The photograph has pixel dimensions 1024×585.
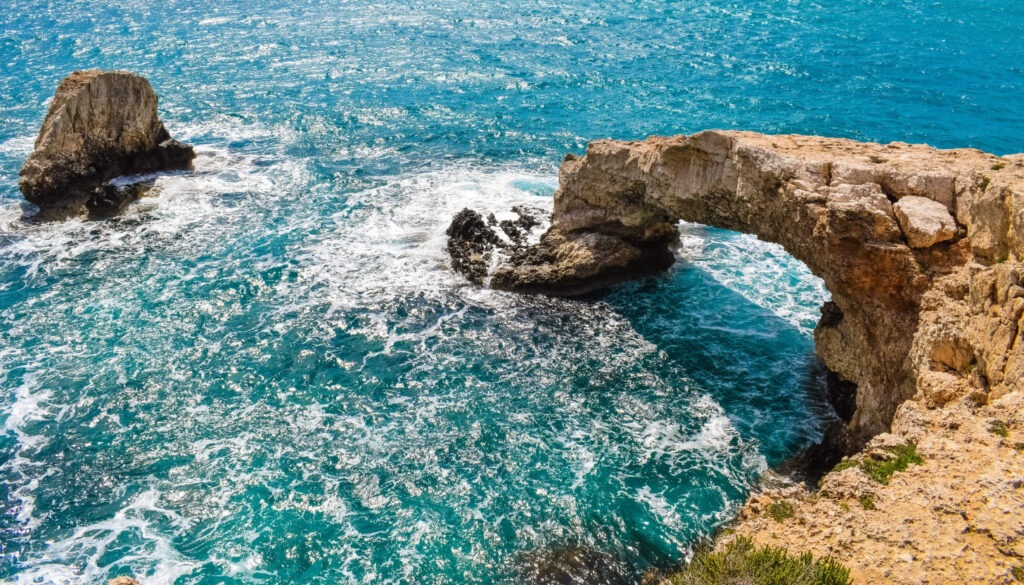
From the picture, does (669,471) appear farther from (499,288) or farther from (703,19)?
(703,19)

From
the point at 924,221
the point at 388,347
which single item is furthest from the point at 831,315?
the point at 388,347

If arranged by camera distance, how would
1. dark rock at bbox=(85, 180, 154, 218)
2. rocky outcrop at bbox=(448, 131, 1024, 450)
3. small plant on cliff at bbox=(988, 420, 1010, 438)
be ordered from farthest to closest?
dark rock at bbox=(85, 180, 154, 218) < rocky outcrop at bbox=(448, 131, 1024, 450) < small plant on cliff at bbox=(988, 420, 1010, 438)

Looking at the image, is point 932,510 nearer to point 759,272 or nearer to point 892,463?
point 892,463

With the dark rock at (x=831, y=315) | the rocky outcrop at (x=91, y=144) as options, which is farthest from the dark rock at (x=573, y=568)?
the rocky outcrop at (x=91, y=144)

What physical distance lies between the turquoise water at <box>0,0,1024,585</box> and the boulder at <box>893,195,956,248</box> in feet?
23.3

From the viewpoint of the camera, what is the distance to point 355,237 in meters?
33.2

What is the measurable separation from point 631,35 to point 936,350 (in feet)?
176

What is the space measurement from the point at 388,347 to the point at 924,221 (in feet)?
57.9

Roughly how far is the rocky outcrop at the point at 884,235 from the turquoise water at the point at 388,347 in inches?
158

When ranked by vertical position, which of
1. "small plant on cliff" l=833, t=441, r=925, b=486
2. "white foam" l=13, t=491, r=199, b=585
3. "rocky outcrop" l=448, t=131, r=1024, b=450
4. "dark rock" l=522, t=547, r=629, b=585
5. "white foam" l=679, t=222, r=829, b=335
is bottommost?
"white foam" l=13, t=491, r=199, b=585

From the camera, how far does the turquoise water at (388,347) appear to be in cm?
1822

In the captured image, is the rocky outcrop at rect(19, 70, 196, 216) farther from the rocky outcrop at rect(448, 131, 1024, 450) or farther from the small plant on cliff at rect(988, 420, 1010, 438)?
the small plant on cliff at rect(988, 420, 1010, 438)

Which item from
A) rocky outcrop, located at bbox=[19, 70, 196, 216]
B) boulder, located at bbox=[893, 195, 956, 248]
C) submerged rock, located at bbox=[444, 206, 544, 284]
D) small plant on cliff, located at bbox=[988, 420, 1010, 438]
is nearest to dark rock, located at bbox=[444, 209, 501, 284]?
submerged rock, located at bbox=[444, 206, 544, 284]

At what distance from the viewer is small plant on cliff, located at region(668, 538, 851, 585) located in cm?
1173
